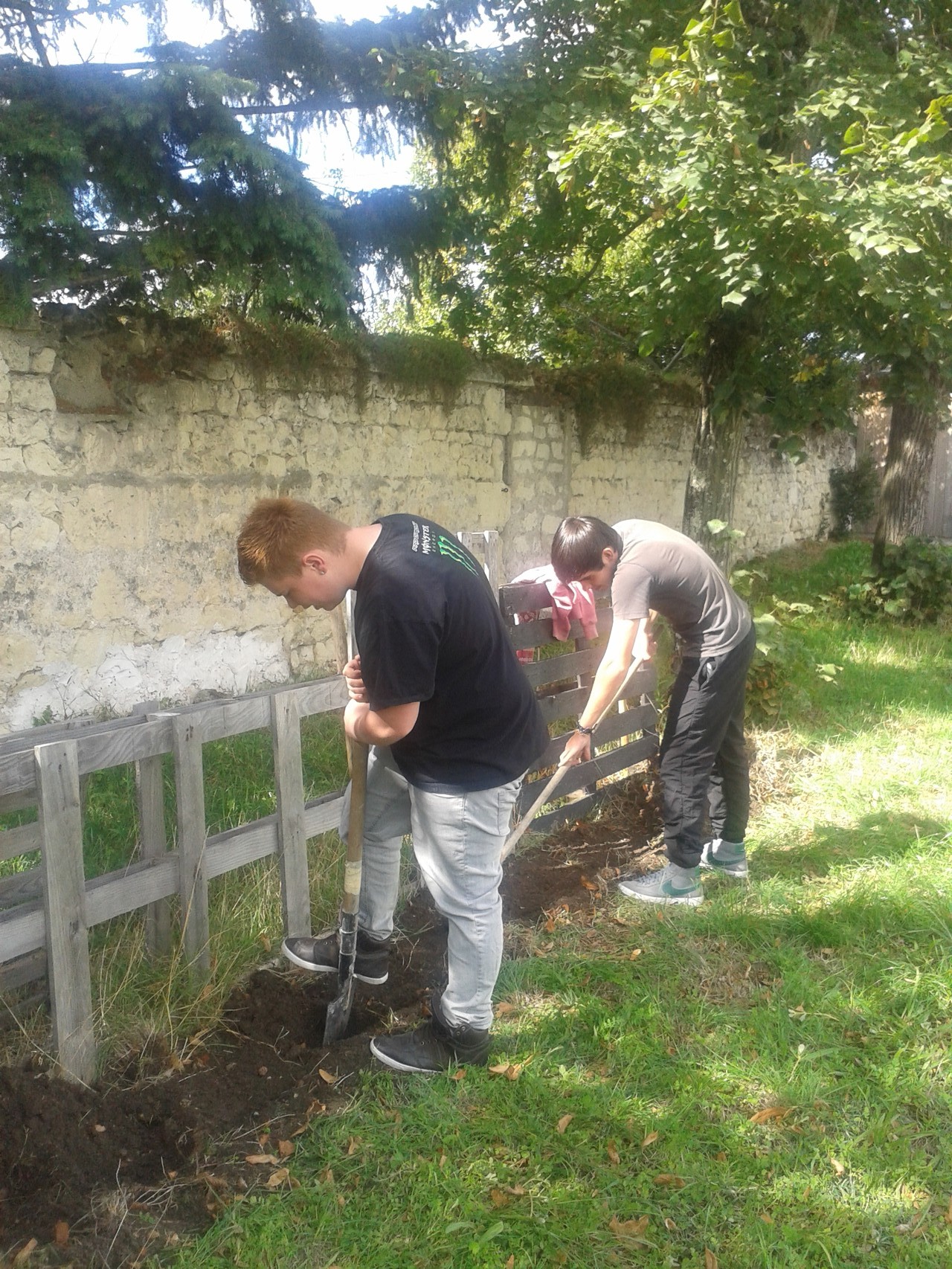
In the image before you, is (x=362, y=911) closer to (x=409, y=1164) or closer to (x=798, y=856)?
(x=409, y=1164)

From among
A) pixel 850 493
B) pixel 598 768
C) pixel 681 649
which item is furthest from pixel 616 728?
pixel 850 493

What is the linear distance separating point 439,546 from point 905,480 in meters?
9.17

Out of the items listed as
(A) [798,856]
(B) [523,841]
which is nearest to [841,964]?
(A) [798,856]

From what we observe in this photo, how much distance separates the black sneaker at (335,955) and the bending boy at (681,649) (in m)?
1.10

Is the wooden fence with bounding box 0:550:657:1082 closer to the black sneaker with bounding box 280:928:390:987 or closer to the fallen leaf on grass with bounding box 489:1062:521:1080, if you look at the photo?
the black sneaker with bounding box 280:928:390:987

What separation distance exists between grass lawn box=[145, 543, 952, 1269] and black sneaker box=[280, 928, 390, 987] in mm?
449

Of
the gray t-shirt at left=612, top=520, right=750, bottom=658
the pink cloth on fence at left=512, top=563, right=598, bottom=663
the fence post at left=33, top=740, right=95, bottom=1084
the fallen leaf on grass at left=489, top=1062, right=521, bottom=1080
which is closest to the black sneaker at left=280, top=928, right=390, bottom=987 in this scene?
the fallen leaf on grass at left=489, top=1062, right=521, bottom=1080

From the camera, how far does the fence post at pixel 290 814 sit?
336 centimetres

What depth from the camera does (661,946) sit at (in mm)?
3660

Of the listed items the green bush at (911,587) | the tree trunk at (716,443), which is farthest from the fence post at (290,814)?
the green bush at (911,587)

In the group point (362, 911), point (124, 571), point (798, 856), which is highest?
point (124, 571)

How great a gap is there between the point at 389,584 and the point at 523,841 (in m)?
2.44

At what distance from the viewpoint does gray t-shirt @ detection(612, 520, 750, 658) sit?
382 centimetres

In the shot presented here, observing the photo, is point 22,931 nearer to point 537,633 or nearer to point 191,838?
point 191,838
